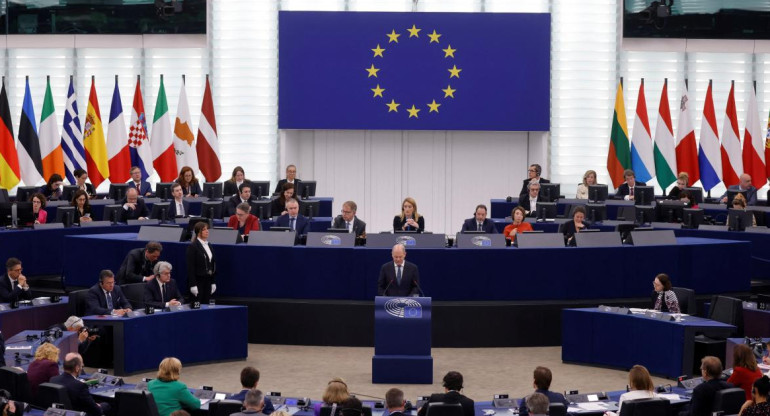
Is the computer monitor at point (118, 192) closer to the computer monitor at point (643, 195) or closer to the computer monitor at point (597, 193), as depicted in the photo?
the computer monitor at point (597, 193)

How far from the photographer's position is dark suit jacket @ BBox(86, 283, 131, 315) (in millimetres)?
15094

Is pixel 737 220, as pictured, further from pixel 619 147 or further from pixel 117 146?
pixel 117 146

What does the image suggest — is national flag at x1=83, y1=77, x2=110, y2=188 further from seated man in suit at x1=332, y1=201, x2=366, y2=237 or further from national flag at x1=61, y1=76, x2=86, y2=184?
seated man in suit at x1=332, y1=201, x2=366, y2=237

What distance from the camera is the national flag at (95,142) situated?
26734 mm

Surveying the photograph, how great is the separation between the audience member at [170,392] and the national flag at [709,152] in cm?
1799

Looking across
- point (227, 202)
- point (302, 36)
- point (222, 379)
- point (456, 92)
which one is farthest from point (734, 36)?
point (222, 379)

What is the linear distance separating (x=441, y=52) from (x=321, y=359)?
12415mm

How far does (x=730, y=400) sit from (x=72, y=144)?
19.4 meters

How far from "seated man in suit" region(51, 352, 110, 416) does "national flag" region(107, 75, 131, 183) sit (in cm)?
1604

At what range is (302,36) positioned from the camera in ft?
88.9

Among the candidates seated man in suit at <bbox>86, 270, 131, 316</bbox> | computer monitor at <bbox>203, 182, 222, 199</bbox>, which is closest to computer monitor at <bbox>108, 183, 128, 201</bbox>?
computer monitor at <bbox>203, 182, 222, 199</bbox>

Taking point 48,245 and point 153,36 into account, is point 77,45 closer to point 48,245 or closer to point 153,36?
point 153,36

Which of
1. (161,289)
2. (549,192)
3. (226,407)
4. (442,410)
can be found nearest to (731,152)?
(549,192)

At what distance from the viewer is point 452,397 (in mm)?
10516
